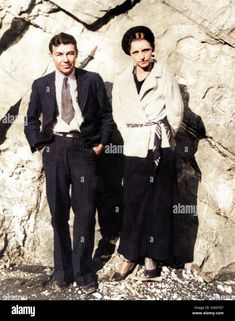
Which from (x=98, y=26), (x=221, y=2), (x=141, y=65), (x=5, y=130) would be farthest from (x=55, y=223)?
(x=221, y=2)

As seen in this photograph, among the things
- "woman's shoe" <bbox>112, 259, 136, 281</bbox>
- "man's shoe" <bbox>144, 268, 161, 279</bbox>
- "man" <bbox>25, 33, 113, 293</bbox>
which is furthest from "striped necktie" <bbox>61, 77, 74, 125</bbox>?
"man's shoe" <bbox>144, 268, 161, 279</bbox>

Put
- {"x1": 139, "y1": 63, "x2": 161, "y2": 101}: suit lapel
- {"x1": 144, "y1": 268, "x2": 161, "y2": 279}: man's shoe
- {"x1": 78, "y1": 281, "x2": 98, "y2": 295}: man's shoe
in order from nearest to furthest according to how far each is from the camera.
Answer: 1. {"x1": 139, "y1": 63, "x2": 161, "y2": 101}: suit lapel
2. {"x1": 78, "y1": 281, "x2": 98, "y2": 295}: man's shoe
3. {"x1": 144, "y1": 268, "x2": 161, "y2": 279}: man's shoe

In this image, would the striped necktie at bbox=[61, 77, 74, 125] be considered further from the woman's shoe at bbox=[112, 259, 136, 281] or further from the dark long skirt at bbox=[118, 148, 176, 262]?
the woman's shoe at bbox=[112, 259, 136, 281]

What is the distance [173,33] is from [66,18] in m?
1.20

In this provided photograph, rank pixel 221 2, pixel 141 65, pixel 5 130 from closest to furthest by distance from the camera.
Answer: pixel 141 65, pixel 221 2, pixel 5 130

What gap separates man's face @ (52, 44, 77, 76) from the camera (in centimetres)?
556

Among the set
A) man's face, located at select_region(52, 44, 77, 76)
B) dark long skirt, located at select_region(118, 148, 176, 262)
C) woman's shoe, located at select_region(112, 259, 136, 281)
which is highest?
man's face, located at select_region(52, 44, 77, 76)

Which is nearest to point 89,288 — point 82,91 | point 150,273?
point 150,273

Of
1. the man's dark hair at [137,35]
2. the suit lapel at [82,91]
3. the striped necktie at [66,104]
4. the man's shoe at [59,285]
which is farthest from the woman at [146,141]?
the man's shoe at [59,285]

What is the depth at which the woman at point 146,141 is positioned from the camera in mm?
5691

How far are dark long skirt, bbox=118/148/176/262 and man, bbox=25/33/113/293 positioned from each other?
15.2 inches

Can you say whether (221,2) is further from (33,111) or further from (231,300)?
(231,300)

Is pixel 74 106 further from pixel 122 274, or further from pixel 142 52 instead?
pixel 122 274
